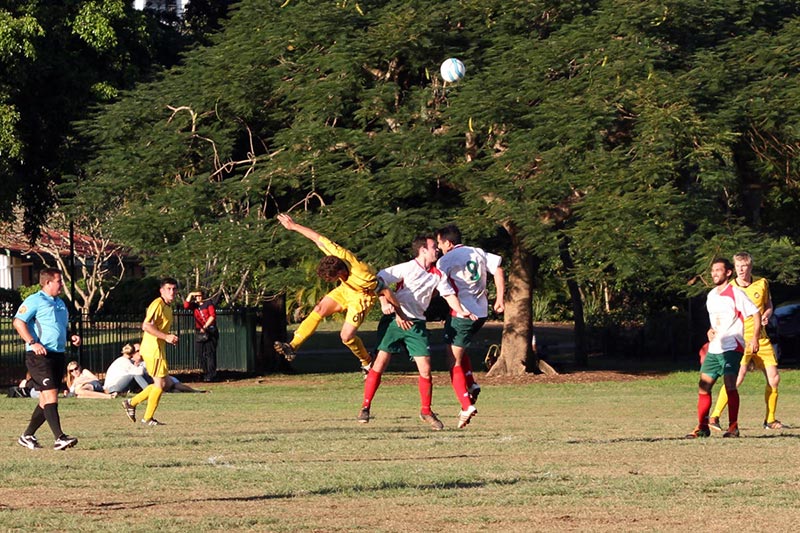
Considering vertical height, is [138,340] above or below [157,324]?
below

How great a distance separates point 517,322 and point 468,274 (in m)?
16.2

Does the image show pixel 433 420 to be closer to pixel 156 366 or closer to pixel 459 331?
pixel 459 331

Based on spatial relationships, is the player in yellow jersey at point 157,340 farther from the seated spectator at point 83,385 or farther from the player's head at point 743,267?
the seated spectator at point 83,385

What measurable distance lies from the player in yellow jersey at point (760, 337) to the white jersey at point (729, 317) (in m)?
0.29

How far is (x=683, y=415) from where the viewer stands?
19547 mm

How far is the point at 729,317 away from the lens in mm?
14031

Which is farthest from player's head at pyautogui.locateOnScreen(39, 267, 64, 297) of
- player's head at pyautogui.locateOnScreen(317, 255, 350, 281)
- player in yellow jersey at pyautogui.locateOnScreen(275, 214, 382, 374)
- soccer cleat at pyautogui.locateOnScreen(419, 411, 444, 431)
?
soccer cleat at pyautogui.locateOnScreen(419, 411, 444, 431)

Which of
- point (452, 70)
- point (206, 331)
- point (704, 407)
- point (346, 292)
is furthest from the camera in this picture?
point (206, 331)

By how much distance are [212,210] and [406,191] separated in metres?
4.84

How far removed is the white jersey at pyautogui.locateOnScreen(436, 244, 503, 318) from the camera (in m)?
14.8

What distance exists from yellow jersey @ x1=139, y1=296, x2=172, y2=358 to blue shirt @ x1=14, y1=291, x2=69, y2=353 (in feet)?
10.3

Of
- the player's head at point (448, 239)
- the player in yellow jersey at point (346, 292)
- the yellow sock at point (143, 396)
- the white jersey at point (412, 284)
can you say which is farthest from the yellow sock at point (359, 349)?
the yellow sock at point (143, 396)

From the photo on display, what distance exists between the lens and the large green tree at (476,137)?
87.5ft

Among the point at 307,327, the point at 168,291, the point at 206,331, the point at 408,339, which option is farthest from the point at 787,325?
the point at 307,327
